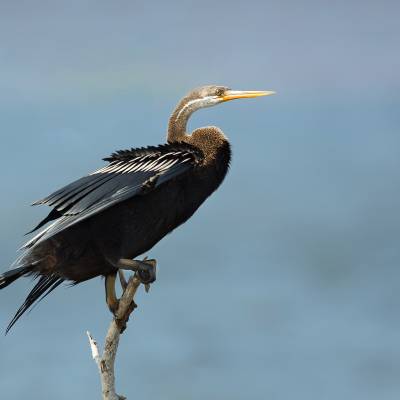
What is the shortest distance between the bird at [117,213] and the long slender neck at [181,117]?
317 millimetres

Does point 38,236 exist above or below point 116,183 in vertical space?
below

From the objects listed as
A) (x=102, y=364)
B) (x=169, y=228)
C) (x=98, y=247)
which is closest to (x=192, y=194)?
(x=169, y=228)

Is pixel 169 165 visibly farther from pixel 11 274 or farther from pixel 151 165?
pixel 11 274

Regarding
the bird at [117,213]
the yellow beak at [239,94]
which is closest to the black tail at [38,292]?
the bird at [117,213]

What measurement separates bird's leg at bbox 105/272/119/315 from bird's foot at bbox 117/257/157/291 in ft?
1.27

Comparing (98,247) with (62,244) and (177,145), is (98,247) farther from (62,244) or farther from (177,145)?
(177,145)

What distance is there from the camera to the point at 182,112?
10.2 metres

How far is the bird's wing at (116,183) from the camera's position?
895 centimetres

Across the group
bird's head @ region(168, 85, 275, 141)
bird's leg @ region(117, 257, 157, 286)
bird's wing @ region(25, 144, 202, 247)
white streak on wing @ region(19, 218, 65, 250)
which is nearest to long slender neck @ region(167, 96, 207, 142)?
bird's head @ region(168, 85, 275, 141)

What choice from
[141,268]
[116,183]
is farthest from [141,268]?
[116,183]

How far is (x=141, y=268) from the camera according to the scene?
29.8ft

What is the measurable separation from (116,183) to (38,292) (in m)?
1.27

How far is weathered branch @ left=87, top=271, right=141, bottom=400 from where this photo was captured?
913 centimetres

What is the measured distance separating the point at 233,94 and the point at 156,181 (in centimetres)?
181
